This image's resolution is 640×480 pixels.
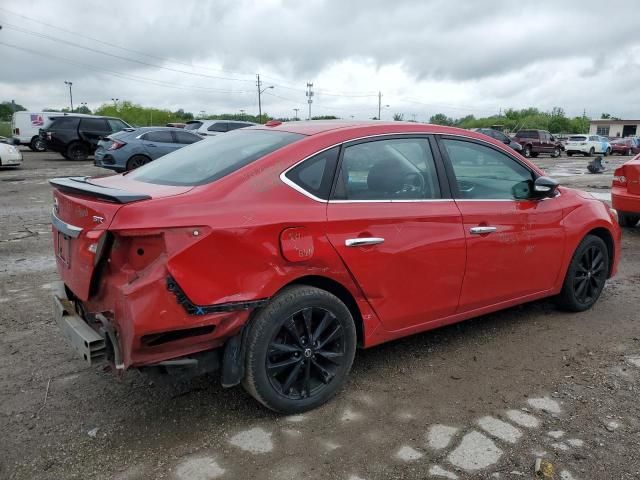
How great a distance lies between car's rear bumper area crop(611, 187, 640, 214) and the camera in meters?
7.90

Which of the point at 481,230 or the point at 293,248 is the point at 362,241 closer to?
the point at 293,248

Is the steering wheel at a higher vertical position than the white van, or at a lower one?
lower

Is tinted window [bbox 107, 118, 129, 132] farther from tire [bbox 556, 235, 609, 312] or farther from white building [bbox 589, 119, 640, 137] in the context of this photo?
white building [bbox 589, 119, 640, 137]

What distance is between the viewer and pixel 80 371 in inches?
140

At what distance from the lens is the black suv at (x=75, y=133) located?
2081cm

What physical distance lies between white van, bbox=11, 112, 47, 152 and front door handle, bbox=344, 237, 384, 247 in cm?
2745

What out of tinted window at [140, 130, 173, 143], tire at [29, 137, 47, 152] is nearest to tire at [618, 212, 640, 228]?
tinted window at [140, 130, 173, 143]

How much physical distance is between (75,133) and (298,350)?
69.0 ft

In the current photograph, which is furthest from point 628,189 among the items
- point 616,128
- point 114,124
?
point 616,128

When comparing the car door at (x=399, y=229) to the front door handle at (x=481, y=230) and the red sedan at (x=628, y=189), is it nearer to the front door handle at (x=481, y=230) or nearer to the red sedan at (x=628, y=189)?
the front door handle at (x=481, y=230)

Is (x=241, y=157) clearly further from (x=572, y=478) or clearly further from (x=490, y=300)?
(x=572, y=478)

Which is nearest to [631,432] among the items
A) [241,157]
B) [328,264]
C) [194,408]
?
[328,264]

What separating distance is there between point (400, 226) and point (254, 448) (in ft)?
4.93

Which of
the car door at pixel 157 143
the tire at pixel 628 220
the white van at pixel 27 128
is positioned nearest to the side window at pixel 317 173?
the tire at pixel 628 220
